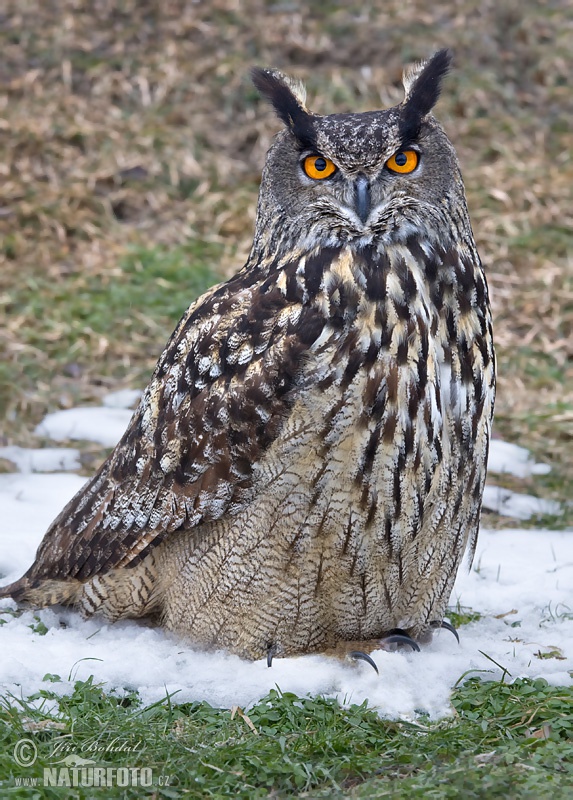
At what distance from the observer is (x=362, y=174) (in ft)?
10.3

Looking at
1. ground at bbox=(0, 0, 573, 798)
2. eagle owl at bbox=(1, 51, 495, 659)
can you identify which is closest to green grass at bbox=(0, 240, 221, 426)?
ground at bbox=(0, 0, 573, 798)

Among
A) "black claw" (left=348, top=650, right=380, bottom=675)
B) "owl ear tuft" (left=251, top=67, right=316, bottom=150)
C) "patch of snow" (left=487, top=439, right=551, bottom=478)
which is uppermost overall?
"owl ear tuft" (left=251, top=67, right=316, bottom=150)

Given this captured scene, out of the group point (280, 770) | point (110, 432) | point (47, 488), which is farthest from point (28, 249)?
point (280, 770)

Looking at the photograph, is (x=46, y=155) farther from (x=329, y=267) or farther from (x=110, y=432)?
(x=329, y=267)

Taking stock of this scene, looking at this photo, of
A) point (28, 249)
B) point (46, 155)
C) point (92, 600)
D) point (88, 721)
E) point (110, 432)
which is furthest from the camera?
point (46, 155)

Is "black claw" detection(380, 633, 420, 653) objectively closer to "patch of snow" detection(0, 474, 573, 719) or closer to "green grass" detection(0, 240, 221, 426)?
"patch of snow" detection(0, 474, 573, 719)

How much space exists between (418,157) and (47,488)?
8.23ft

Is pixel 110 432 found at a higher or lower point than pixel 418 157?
lower

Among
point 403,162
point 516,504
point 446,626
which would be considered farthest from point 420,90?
point 516,504

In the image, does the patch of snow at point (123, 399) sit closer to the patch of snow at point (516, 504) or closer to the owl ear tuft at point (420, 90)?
the patch of snow at point (516, 504)

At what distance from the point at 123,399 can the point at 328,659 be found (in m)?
2.98

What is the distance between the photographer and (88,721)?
9.76ft

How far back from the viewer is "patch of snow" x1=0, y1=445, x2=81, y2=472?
5.20 metres

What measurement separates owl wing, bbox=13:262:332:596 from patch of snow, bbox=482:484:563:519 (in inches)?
78.2
